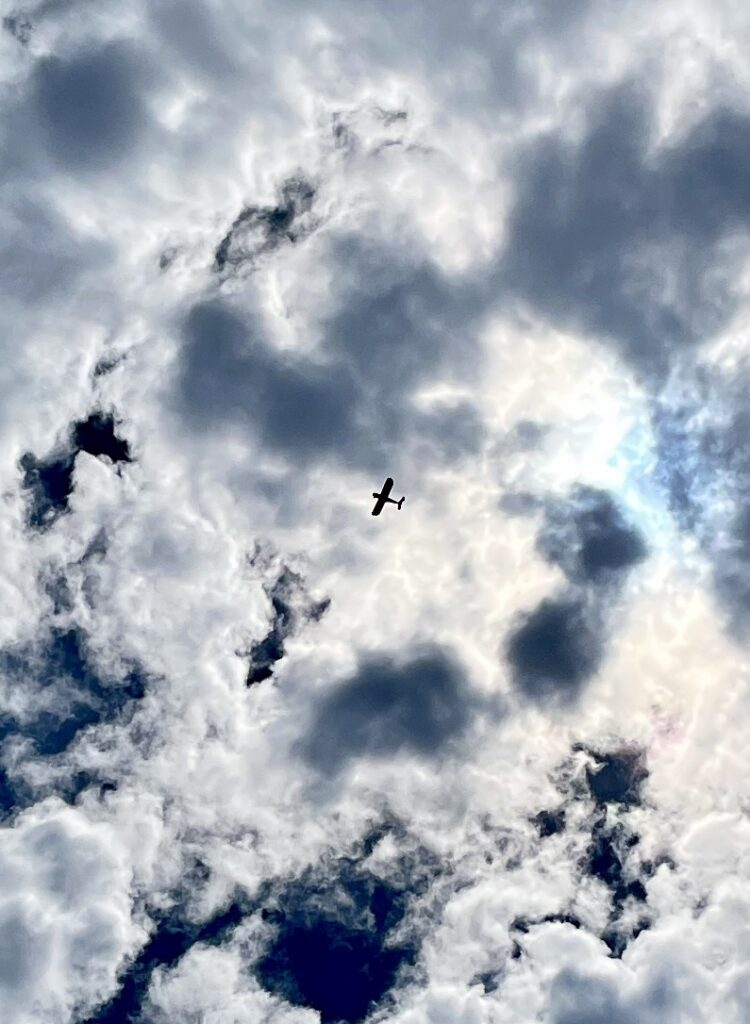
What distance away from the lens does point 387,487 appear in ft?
132
